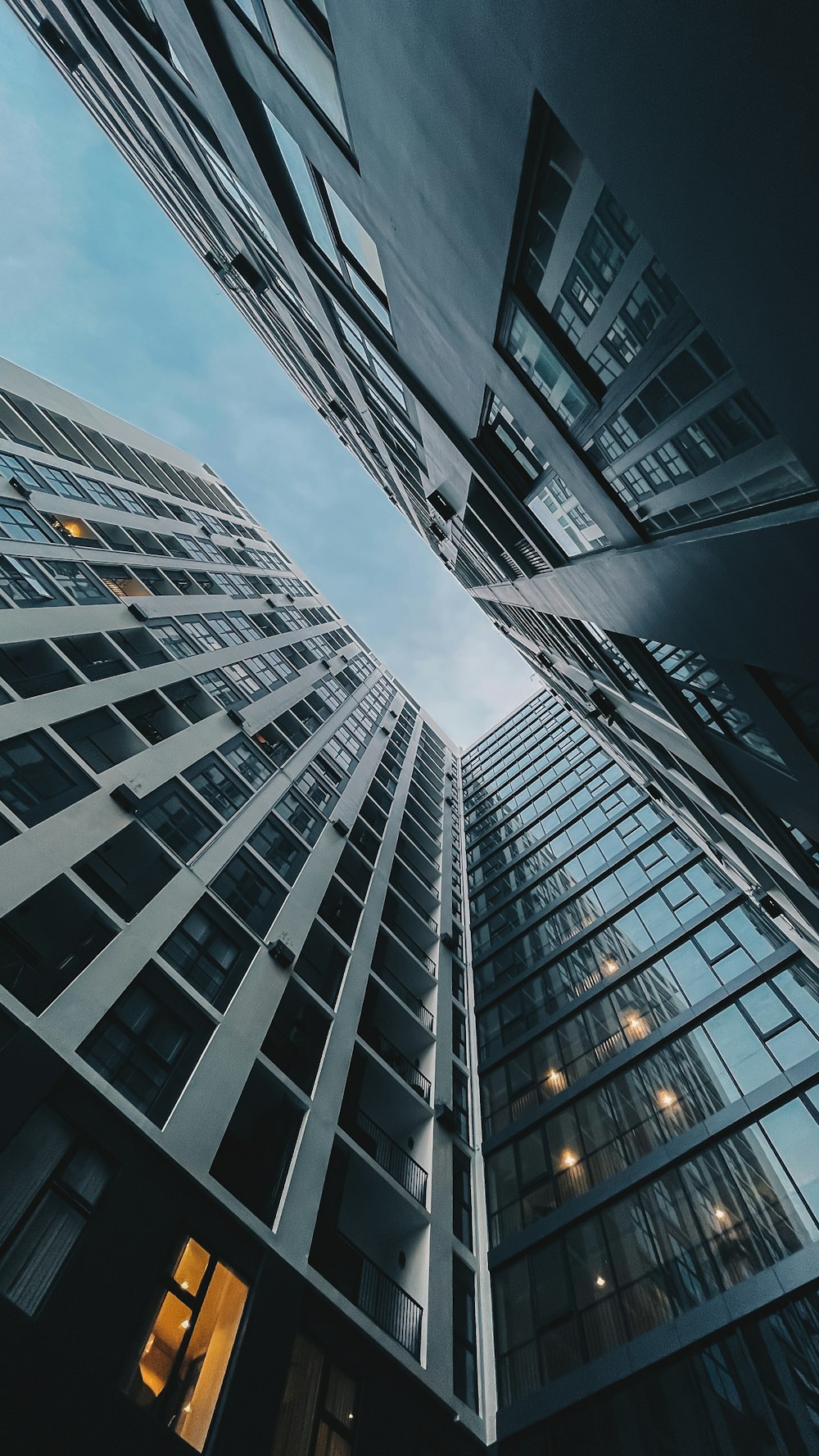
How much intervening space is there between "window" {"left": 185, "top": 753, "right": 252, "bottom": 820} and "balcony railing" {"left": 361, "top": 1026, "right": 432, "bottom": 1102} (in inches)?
362

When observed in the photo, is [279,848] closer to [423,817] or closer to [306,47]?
[306,47]

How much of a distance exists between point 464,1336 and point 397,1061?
7838 millimetres

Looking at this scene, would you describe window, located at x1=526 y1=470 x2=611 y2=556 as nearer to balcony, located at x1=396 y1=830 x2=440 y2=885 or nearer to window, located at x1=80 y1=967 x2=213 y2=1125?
window, located at x1=80 y1=967 x2=213 y2=1125

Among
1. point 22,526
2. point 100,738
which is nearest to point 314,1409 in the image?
point 100,738

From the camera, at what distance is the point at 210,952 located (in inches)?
700

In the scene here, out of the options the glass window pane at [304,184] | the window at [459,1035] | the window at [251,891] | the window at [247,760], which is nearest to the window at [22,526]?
the window at [247,760]

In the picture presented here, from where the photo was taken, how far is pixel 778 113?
11.8 ft

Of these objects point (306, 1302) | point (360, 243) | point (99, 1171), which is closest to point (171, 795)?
point (99, 1171)

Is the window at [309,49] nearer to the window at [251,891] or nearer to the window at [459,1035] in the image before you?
the window at [251,891]

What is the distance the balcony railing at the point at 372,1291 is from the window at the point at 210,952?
6.17 meters

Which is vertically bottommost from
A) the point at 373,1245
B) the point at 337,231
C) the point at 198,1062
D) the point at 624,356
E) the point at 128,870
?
the point at 373,1245

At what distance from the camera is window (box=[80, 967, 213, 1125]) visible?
1299 cm

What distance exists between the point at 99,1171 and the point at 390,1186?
8.71 meters

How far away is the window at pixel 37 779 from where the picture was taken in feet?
53.1
